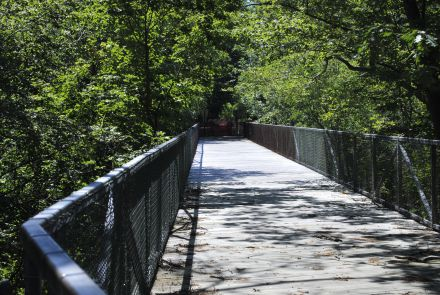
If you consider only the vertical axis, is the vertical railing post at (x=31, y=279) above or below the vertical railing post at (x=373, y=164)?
above

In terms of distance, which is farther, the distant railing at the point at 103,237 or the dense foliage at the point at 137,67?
the dense foliage at the point at 137,67

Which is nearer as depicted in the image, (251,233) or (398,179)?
(251,233)

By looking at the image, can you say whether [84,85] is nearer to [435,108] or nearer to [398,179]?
[398,179]

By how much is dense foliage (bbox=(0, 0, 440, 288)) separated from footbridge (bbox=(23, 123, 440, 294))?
161cm

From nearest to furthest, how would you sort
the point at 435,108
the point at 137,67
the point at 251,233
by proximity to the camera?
the point at 251,233
the point at 435,108
the point at 137,67

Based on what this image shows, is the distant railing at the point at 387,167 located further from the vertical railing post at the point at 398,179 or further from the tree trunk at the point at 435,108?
the tree trunk at the point at 435,108

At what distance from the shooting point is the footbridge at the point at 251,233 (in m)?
3.22

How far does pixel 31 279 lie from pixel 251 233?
780cm

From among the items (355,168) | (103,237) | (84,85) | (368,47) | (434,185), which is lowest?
(355,168)

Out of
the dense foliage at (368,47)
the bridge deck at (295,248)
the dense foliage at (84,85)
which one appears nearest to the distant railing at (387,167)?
the bridge deck at (295,248)

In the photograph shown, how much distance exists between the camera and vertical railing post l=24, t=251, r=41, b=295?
91.7 inches

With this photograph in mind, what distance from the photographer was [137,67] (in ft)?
49.8

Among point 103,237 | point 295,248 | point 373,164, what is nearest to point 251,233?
point 295,248

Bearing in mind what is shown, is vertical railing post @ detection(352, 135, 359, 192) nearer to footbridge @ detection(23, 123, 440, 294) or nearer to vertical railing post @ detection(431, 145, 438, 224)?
footbridge @ detection(23, 123, 440, 294)
